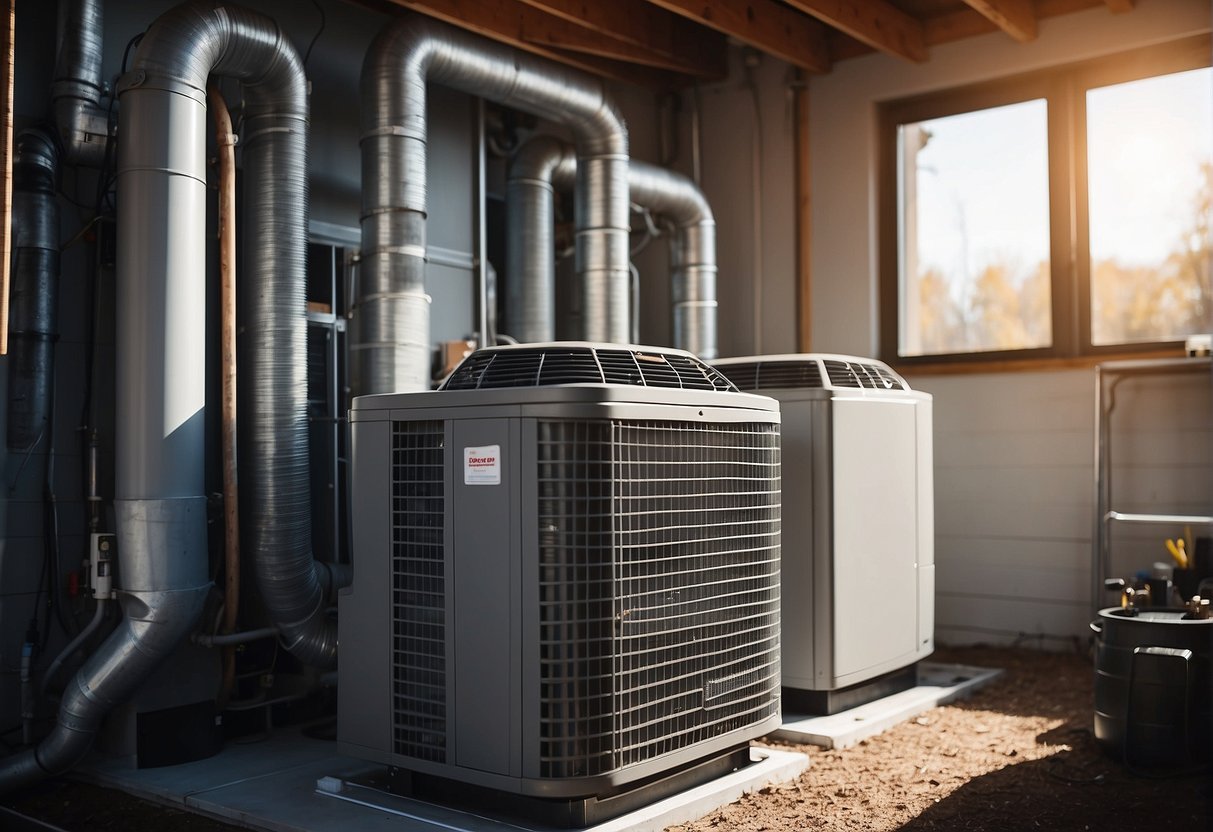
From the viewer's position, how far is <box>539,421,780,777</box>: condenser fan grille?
2357 mm

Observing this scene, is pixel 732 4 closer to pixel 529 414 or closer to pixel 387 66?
pixel 387 66

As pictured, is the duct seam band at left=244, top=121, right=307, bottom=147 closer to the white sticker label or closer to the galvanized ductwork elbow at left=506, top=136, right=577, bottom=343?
the galvanized ductwork elbow at left=506, top=136, right=577, bottom=343

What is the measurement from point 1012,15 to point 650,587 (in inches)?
125

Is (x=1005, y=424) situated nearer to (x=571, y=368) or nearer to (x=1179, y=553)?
(x=1179, y=553)

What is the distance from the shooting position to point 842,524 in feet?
11.4

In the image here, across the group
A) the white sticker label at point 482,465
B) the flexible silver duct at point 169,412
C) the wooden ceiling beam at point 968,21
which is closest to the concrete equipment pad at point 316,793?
the flexible silver duct at point 169,412

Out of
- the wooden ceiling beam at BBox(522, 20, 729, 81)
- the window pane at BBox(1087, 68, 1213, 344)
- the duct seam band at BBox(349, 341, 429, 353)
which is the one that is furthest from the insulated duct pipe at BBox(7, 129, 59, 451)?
the window pane at BBox(1087, 68, 1213, 344)

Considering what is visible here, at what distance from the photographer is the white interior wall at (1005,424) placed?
4.39 meters

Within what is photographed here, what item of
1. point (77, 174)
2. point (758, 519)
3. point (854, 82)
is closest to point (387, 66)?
point (77, 174)

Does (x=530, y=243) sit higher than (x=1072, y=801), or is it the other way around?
(x=530, y=243)

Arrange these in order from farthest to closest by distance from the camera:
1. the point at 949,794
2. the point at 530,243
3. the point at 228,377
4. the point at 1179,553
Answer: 1. the point at 530,243
2. the point at 1179,553
3. the point at 228,377
4. the point at 949,794

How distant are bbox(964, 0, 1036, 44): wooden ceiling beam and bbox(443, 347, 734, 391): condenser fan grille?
7.81ft

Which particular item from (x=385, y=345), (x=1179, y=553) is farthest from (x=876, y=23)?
(x=385, y=345)

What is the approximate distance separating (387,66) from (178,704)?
83.5 inches
